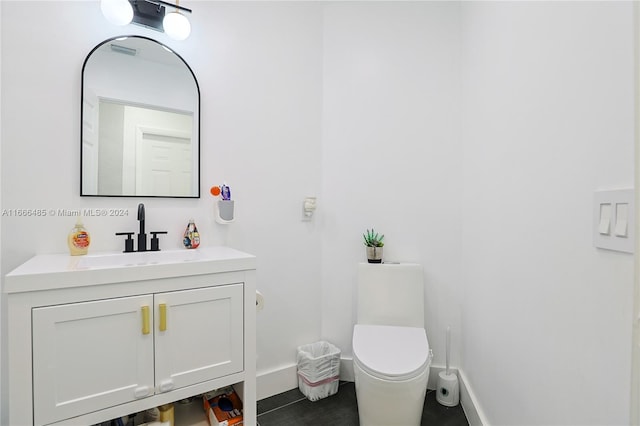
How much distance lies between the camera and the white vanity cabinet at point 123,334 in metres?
1.04

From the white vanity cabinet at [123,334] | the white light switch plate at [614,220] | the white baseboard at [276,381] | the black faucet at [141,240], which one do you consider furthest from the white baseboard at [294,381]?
the white light switch plate at [614,220]

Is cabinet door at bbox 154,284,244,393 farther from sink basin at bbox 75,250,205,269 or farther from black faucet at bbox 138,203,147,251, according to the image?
black faucet at bbox 138,203,147,251

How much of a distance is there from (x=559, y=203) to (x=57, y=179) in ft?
6.40

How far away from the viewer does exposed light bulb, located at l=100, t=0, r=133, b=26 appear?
144 centimetres

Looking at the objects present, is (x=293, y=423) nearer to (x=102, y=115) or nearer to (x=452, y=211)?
(x=452, y=211)

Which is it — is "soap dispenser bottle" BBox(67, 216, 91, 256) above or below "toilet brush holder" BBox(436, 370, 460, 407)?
above

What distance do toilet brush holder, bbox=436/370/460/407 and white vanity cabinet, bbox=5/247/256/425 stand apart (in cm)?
116

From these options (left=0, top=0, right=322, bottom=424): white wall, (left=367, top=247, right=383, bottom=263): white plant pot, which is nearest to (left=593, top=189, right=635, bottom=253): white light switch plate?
(left=367, top=247, right=383, bottom=263): white plant pot

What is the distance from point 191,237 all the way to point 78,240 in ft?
1.56

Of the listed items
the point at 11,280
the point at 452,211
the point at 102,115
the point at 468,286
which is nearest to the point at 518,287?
the point at 468,286

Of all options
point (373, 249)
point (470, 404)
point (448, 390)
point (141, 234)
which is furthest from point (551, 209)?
point (141, 234)

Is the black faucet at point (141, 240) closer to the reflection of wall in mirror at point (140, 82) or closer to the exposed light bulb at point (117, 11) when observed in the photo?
the reflection of wall in mirror at point (140, 82)

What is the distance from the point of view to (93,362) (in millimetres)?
1128

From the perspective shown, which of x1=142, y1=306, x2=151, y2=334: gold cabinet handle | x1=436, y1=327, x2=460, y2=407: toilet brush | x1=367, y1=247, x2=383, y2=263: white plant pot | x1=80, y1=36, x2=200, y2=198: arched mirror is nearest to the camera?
x1=142, y1=306, x2=151, y2=334: gold cabinet handle
